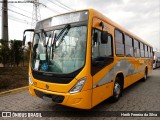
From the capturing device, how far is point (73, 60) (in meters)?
4.44

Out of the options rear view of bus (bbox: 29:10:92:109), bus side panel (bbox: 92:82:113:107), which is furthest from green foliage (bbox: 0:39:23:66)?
bus side panel (bbox: 92:82:113:107)

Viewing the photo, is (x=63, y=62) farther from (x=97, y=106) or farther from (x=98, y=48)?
(x=97, y=106)

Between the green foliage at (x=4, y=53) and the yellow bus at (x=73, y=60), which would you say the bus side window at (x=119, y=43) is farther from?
the green foliage at (x=4, y=53)

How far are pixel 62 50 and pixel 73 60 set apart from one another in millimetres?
455

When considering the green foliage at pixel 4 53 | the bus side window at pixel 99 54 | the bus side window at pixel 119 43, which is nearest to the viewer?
the bus side window at pixel 99 54

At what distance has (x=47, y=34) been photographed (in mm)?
5129

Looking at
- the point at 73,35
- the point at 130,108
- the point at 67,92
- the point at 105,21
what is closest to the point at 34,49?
the point at 73,35

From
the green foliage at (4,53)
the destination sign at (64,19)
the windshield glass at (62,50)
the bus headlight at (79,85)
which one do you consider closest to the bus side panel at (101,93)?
the bus headlight at (79,85)

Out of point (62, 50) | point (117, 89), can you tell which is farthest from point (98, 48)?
A: point (117, 89)

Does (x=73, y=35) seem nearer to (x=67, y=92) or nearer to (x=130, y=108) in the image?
(x=67, y=92)

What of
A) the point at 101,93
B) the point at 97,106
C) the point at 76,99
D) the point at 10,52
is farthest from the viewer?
the point at 10,52

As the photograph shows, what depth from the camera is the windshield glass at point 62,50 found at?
14.5 feet

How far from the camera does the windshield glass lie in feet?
14.5

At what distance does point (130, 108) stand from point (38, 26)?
156 inches
